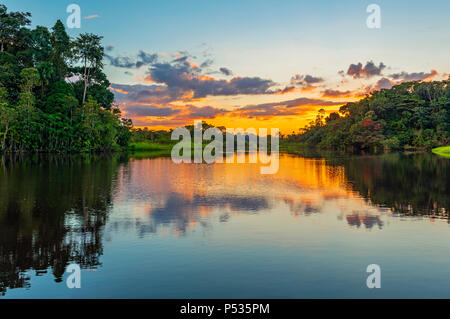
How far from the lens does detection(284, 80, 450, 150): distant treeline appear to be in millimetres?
93875

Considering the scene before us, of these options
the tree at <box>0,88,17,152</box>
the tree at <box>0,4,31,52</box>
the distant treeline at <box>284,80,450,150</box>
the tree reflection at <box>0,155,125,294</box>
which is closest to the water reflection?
the tree reflection at <box>0,155,125,294</box>

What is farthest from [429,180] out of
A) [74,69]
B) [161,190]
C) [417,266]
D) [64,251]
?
[74,69]

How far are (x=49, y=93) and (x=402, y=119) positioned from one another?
81.2 m

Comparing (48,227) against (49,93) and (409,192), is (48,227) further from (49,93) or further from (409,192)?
(49,93)

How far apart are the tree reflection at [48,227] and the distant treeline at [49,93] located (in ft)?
137

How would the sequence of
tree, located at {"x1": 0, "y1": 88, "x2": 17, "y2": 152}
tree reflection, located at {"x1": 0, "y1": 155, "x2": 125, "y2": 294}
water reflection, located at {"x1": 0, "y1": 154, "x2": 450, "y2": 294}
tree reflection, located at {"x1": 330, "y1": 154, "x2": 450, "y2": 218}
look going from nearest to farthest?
tree reflection, located at {"x1": 0, "y1": 155, "x2": 125, "y2": 294} < water reflection, located at {"x1": 0, "y1": 154, "x2": 450, "y2": 294} < tree reflection, located at {"x1": 330, "y1": 154, "x2": 450, "y2": 218} < tree, located at {"x1": 0, "y1": 88, "x2": 17, "y2": 152}

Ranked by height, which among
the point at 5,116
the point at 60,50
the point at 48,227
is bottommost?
the point at 48,227

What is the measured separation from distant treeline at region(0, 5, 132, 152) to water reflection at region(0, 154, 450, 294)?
35663 millimetres

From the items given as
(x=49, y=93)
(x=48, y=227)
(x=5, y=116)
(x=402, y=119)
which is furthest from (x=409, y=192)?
(x=402, y=119)

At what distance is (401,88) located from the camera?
10488 centimetres

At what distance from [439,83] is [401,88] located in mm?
8879

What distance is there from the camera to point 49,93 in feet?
229

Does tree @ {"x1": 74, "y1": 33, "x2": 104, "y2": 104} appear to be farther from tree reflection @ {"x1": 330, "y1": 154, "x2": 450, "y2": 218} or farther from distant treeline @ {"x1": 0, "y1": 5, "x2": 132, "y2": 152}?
tree reflection @ {"x1": 330, "y1": 154, "x2": 450, "y2": 218}

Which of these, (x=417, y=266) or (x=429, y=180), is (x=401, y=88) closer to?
(x=429, y=180)
